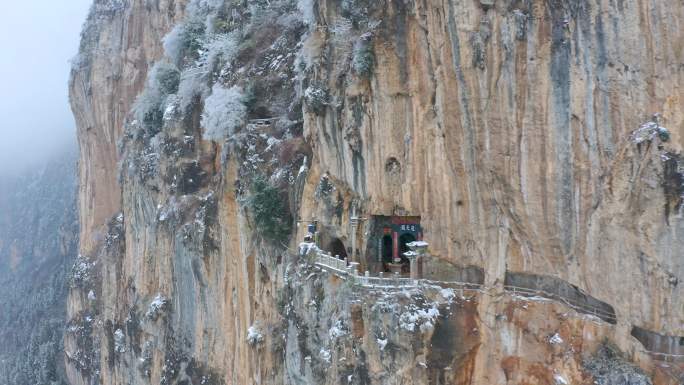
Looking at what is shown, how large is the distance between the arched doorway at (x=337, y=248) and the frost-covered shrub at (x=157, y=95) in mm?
17230

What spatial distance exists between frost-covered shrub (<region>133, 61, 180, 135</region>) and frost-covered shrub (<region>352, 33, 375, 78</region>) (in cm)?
1951

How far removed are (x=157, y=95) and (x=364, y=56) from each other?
2104 centimetres

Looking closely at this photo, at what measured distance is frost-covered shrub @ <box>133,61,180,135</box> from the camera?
37750 millimetres

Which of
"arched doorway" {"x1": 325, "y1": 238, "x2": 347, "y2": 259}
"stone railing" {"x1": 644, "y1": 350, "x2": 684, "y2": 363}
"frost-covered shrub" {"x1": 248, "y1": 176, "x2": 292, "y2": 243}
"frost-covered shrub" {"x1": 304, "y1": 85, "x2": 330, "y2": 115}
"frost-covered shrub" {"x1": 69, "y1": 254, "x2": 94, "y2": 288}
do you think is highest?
"frost-covered shrub" {"x1": 304, "y1": 85, "x2": 330, "y2": 115}

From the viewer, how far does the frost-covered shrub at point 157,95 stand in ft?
124

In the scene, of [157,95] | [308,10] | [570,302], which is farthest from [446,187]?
[157,95]

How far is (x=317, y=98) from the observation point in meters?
22.8

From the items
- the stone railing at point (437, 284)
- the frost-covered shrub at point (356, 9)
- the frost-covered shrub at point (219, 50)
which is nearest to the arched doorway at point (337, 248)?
the stone railing at point (437, 284)

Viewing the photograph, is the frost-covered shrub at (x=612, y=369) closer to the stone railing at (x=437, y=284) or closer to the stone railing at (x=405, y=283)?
the stone railing at (x=437, y=284)

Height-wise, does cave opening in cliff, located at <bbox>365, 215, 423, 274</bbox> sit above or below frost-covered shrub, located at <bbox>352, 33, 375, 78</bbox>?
below

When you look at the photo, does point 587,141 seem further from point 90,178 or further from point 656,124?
point 90,178

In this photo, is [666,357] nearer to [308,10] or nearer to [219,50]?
[308,10]

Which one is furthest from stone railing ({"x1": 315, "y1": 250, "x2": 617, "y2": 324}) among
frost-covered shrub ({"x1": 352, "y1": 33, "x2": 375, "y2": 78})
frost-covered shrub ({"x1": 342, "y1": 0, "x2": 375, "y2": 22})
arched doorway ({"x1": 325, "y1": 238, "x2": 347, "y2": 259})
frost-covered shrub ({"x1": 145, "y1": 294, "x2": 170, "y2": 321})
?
frost-covered shrub ({"x1": 145, "y1": 294, "x2": 170, "y2": 321})

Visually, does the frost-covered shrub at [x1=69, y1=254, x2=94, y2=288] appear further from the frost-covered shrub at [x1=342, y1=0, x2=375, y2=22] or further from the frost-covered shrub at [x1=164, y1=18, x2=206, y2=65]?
the frost-covered shrub at [x1=342, y1=0, x2=375, y2=22]
